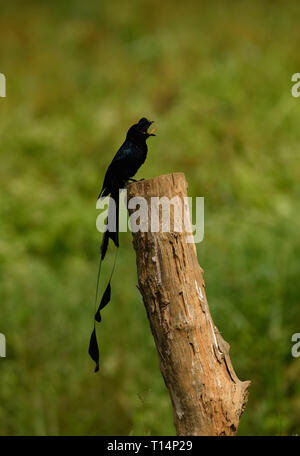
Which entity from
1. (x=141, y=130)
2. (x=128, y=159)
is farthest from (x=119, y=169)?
(x=141, y=130)

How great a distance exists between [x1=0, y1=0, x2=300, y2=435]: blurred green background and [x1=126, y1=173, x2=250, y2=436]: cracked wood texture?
429 millimetres

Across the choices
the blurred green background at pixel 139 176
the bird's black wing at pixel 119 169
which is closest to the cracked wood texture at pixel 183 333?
the bird's black wing at pixel 119 169

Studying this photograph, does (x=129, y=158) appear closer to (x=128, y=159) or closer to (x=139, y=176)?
(x=128, y=159)

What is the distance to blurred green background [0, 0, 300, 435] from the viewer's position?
11.6 ft

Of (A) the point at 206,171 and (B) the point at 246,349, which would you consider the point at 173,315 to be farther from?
(A) the point at 206,171

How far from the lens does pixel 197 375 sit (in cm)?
173

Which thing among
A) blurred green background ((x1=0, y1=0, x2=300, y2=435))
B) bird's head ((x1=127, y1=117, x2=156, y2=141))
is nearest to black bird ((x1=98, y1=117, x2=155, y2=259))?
bird's head ((x1=127, y1=117, x2=156, y2=141))

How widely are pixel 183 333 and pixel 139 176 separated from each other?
3.81 meters

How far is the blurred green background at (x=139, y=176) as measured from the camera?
353 cm

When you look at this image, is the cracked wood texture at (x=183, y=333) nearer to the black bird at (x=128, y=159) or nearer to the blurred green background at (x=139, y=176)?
the black bird at (x=128, y=159)

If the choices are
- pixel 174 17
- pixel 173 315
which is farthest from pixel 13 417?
pixel 174 17

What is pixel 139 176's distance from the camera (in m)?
5.46

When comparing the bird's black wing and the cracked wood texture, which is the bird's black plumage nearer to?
the bird's black wing

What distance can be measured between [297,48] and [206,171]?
12.9 feet
